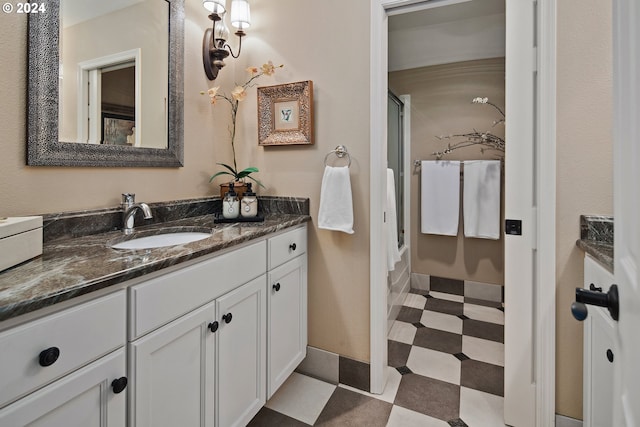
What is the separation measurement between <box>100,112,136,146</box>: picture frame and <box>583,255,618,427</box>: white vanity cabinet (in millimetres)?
1893

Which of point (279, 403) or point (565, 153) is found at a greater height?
point (565, 153)

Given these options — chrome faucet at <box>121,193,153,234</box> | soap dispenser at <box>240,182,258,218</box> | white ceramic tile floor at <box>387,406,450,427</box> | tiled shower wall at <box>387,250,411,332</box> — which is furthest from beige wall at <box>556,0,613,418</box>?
chrome faucet at <box>121,193,153,234</box>

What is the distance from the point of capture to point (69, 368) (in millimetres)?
664

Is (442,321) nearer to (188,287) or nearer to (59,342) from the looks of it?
(188,287)

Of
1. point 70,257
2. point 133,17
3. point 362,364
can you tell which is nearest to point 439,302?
Answer: point 362,364

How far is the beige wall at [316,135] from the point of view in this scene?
1.65 metres

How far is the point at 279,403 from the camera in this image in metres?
1.58

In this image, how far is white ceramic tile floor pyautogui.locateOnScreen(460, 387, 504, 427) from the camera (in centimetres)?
146

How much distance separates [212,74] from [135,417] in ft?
5.40

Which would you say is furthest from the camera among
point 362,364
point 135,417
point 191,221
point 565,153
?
point 362,364

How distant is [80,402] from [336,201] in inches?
48.4

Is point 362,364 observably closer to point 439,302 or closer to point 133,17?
point 439,302

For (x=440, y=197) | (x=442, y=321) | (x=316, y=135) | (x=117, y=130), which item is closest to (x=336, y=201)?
(x=316, y=135)

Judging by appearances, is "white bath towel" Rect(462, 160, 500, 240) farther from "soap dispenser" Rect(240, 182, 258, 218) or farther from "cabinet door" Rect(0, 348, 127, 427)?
"cabinet door" Rect(0, 348, 127, 427)
